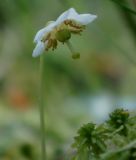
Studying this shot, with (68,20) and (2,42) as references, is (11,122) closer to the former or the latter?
(2,42)

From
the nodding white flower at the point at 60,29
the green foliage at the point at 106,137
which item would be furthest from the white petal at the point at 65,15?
the green foliage at the point at 106,137

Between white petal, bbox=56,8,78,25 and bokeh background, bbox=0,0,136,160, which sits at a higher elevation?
bokeh background, bbox=0,0,136,160

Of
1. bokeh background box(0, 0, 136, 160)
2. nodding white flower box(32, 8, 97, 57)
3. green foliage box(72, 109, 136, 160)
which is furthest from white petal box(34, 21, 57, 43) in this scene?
bokeh background box(0, 0, 136, 160)

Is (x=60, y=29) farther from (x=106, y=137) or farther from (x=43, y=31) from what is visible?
(x=106, y=137)

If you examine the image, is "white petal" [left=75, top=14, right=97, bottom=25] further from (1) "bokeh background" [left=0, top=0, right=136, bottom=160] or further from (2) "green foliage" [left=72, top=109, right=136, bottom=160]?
(1) "bokeh background" [left=0, top=0, right=136, bottom=160]

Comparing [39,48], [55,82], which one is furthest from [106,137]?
[55,82]

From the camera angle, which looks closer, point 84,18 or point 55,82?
point 84,18
